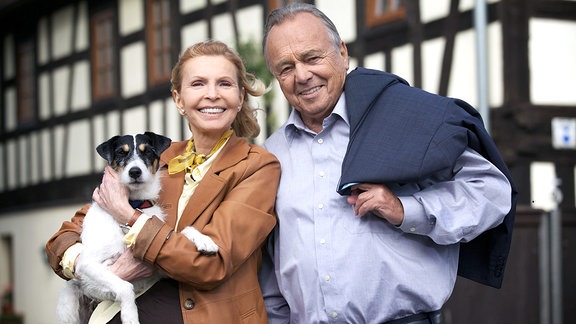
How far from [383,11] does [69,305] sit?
602 centimetres

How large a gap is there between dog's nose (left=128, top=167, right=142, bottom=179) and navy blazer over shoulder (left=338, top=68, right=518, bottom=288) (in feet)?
2.65

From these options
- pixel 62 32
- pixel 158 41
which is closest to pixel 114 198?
pixel 158 41

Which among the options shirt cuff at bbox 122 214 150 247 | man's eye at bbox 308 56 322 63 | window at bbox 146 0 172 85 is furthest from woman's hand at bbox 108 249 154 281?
window at bbox 146 0 172 85

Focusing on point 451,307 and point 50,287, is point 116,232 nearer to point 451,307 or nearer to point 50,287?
point 451,307

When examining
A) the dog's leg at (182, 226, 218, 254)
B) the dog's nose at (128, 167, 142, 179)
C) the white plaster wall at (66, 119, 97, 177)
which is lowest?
the white plaster wall at (66, 119, 97, 177)

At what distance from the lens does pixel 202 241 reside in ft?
9.54

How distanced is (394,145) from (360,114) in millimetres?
195

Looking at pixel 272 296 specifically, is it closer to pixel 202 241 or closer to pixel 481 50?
pixel 202 241

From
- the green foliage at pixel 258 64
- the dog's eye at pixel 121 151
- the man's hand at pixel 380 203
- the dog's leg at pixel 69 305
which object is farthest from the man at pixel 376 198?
Result: the green foliage at pixel 258 64

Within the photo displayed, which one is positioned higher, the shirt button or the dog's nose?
the dog's nose

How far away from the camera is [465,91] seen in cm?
789

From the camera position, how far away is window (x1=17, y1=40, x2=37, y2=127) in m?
15.6

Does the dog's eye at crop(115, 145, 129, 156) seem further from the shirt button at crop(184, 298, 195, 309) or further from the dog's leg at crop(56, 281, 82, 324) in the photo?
the shirt button at crop(184, 298, 195, 309)

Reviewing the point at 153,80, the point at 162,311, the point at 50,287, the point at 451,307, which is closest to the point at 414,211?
the point at 162,311
